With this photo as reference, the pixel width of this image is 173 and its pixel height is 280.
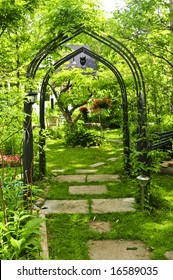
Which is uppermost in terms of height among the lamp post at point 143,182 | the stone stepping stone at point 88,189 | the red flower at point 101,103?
the red flower at point 101,103

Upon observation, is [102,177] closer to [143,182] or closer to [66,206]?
[66,206]

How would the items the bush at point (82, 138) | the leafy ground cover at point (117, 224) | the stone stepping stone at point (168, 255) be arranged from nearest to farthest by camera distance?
the stone stepping stone at point (168, 255) < the leafy ground cover at point (117, 224) < the bush at point (82, 138)

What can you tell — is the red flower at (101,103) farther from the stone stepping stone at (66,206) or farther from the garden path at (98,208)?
the stone stepping stone at (66,206)

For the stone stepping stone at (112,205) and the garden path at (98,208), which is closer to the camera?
the garden path at (98,208)

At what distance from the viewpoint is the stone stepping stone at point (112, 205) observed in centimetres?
585

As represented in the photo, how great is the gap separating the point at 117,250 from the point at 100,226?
82 cm

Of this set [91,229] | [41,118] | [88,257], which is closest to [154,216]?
[91,229]

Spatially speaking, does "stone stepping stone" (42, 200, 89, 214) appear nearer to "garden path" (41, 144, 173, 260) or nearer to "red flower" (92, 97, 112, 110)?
"garden path" (41, 144, 173, 260)

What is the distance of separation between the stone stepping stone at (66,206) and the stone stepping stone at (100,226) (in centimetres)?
44

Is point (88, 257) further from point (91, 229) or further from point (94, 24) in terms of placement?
point (94, 24)

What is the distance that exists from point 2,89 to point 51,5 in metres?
3.24

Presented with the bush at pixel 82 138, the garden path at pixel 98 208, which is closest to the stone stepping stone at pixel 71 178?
the garden path at pixel 98 208

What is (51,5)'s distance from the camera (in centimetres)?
683

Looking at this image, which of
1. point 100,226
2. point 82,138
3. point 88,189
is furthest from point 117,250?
point 82,138
